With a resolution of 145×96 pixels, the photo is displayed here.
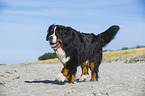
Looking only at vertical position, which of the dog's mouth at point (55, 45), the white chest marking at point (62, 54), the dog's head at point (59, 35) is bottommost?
the white chest marking at point (62, 54)

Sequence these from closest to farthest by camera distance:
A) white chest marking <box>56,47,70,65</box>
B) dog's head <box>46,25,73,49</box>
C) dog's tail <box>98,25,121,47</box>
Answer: dog's head <box>46,25,73,49</box> < white chest marking <box>56,47,70,65</box> < dog's tail <box>98,25,121,47</box>

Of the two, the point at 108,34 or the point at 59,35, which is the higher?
the point at 108,34

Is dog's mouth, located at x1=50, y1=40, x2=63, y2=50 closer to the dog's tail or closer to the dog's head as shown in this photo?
the dog's head

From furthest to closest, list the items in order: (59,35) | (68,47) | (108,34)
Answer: (108,34) < (68,47) < (59,35)

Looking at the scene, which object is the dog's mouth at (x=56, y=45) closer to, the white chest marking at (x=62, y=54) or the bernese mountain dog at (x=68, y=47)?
the bernese mountain dog at (x=68, y=47)

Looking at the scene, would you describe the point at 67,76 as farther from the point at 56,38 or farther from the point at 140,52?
the point at 140,52

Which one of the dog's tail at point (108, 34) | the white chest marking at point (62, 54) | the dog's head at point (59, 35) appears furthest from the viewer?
the dog's tail at point (108, 34)

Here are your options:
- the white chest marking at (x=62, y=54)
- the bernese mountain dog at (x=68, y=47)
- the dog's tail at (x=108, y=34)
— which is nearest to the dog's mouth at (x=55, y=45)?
the bernese mountain dog at (x=68, y=47)

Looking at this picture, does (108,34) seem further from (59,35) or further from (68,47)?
(59,35)

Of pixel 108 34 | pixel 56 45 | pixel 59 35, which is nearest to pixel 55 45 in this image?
pixel 56 45

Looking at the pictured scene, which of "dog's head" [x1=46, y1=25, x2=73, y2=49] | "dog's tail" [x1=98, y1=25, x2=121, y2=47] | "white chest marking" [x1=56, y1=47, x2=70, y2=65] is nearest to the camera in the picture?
"dog's head" [x1=46, y1=25, x2=73, y2=49]

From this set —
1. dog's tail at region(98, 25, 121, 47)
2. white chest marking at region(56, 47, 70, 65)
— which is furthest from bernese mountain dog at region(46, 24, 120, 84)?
dog's tail at region(98, 25, 121, 47)

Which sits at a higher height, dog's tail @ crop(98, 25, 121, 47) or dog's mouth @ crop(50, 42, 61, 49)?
dog's tail @ crop(98, 25, 121, 47)

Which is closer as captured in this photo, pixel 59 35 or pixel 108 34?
pixel 59 35
